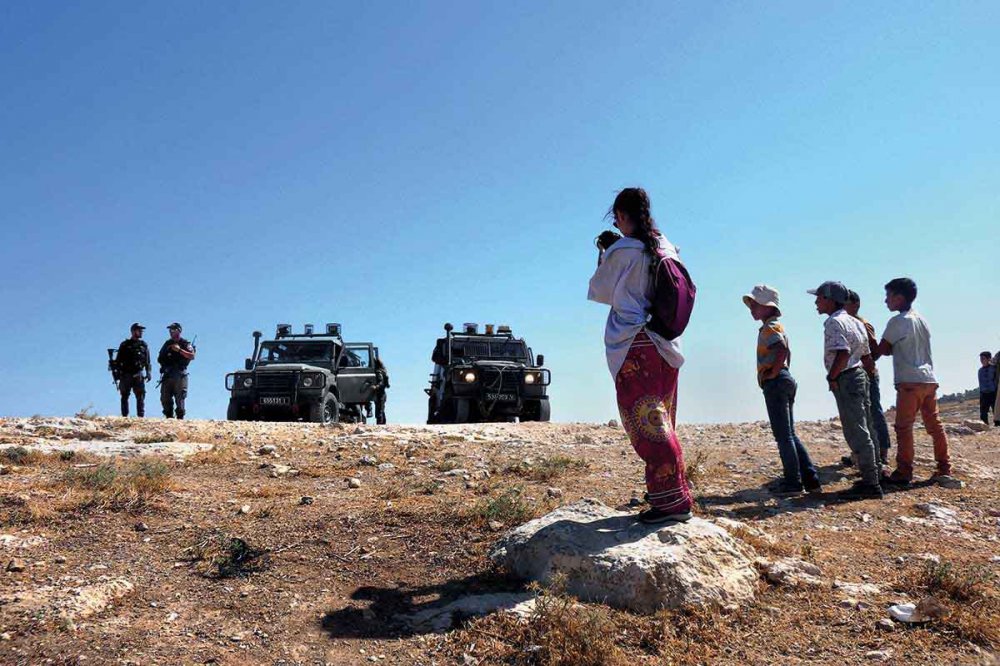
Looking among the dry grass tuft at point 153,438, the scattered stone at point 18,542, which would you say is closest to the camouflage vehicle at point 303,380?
the dry grass tuft at point 153,438

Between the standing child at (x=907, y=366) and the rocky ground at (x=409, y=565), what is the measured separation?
366 millimetres

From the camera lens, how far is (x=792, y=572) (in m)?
3.84

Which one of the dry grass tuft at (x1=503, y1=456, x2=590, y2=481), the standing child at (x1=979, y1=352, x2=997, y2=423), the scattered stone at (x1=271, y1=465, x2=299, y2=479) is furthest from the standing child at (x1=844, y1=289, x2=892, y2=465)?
the standing child at (x1=979, y1=352, x2=997, y2=423)

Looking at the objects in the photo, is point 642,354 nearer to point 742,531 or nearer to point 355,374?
point 742,531

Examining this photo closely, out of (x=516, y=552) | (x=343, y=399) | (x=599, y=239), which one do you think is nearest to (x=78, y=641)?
(x=516, y=552)

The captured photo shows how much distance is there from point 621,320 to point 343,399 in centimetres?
1183

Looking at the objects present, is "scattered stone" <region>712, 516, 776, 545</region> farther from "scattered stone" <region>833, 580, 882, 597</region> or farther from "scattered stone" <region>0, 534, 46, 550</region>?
"scattered stone" <region>0, 534, 46, 550</region>

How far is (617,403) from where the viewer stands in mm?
3842

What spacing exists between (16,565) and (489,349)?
1239 cm

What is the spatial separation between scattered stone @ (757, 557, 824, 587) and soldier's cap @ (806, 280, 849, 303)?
2754mm

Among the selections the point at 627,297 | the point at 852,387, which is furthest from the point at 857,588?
the point at 852,387

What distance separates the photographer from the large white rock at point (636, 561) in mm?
3408

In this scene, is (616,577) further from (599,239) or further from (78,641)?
(78,641)

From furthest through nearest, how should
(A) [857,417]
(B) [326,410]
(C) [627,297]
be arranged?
(B) [326,410] < (A) [857,417] < (C) [627,297]
